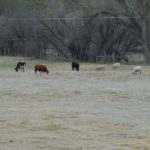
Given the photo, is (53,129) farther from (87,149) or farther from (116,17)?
(116,17)

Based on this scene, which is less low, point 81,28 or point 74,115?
point 81,28

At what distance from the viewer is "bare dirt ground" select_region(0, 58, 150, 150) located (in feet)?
42.5

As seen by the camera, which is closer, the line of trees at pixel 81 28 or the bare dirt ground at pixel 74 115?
the bare dirt ground at pixel 74 115

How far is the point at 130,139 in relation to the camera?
13469 mm

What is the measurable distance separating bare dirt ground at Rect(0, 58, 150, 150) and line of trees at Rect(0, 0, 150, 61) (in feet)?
80.4

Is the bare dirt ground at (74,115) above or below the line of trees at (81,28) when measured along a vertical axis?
below

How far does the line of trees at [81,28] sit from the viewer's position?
56844mm

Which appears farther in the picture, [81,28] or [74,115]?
[81,28]

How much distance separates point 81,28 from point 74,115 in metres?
43.0

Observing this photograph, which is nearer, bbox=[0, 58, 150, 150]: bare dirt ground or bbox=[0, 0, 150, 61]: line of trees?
bbox=[0, 58, 150, 150]: bare dirt ground

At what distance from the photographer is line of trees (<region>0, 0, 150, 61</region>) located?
5684 centimetres

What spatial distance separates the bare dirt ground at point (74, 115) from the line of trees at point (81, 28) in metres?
24.5

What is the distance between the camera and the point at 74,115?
18.1 metres

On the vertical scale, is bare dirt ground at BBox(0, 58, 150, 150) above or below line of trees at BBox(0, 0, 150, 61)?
below
